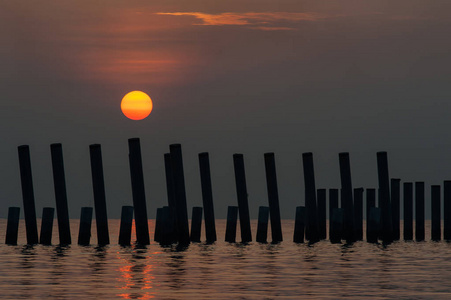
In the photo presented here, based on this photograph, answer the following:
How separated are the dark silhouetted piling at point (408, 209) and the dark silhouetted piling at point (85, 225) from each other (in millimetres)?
12589

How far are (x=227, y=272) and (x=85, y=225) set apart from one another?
25.5ft

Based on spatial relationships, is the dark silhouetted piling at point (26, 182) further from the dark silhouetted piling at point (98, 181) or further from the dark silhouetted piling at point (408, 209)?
the dark silhouetted piling at point (408, 209)

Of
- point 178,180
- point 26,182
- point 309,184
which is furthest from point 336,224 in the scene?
point 26,182

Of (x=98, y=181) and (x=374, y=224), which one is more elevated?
(x=98, y=181)

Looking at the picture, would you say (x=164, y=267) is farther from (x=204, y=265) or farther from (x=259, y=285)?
(x=259, y=285)

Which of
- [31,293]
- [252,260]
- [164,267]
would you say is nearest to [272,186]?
[252,260]

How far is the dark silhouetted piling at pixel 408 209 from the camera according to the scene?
3628 cm

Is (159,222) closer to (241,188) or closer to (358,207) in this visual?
(241,188)

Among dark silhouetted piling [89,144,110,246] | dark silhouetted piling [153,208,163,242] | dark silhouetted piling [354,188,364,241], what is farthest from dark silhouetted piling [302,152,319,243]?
dark silhouetted piling [89,144,110,246]

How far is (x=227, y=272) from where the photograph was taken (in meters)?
23.2

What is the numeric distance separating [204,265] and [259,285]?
4704mm

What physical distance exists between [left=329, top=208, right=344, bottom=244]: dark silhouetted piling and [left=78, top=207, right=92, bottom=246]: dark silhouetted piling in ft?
26.7

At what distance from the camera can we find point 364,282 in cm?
2136

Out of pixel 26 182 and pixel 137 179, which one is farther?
pixel 26 182
